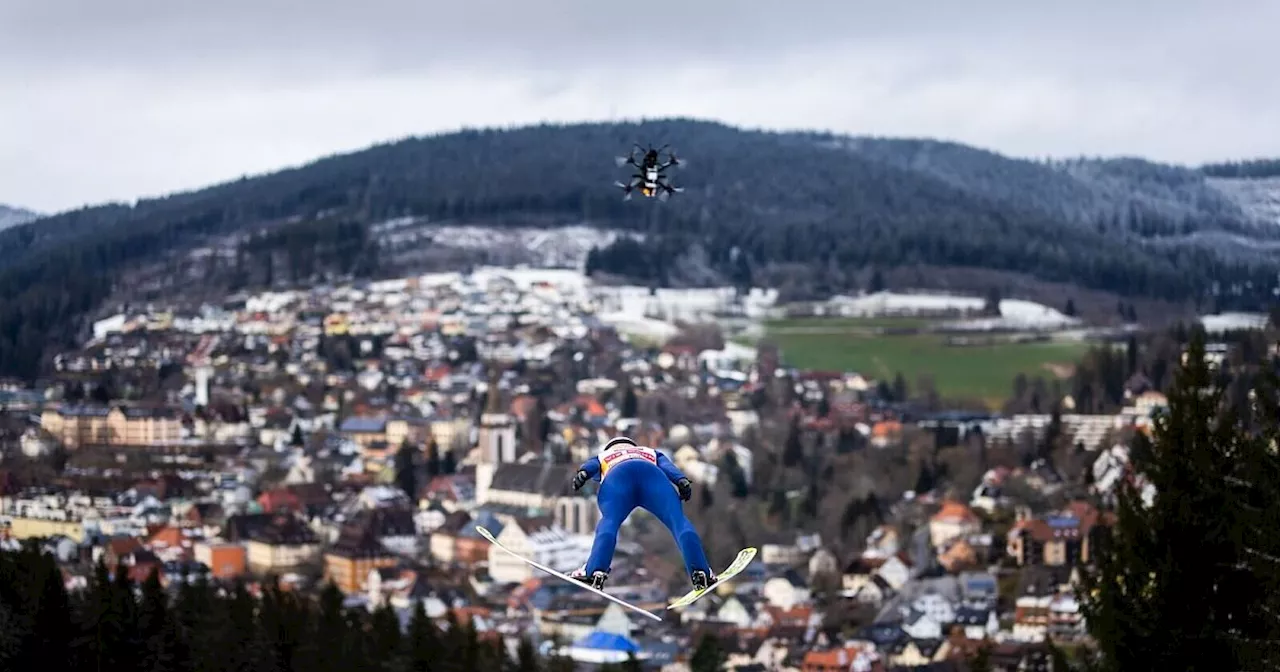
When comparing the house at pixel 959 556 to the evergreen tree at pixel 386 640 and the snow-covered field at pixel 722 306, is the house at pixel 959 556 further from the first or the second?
the snow-covered field at pixel 722 306

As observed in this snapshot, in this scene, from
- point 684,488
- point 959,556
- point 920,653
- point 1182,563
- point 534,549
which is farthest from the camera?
point 534,549

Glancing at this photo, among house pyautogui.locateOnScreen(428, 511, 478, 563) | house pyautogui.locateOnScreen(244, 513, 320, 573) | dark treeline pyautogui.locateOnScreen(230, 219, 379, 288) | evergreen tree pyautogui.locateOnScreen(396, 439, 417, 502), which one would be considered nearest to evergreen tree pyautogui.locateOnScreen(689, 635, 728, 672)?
house pyautogui.locateOnScreen(428, 511, 478, 563)

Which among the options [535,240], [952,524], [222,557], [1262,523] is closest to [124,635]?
[1262,523]

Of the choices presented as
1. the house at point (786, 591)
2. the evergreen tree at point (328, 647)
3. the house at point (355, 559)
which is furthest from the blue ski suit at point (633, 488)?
the house at point (355, 559)

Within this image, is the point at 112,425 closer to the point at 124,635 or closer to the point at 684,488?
the point at 124,635

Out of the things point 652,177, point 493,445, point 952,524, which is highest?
point 652,177

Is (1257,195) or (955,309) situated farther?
(955,309)

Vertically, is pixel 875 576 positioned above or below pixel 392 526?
A: above

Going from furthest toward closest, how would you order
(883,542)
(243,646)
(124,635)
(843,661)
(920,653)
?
(883,542)
(920,653)
(843,661)
(124,635)
(243,646)
